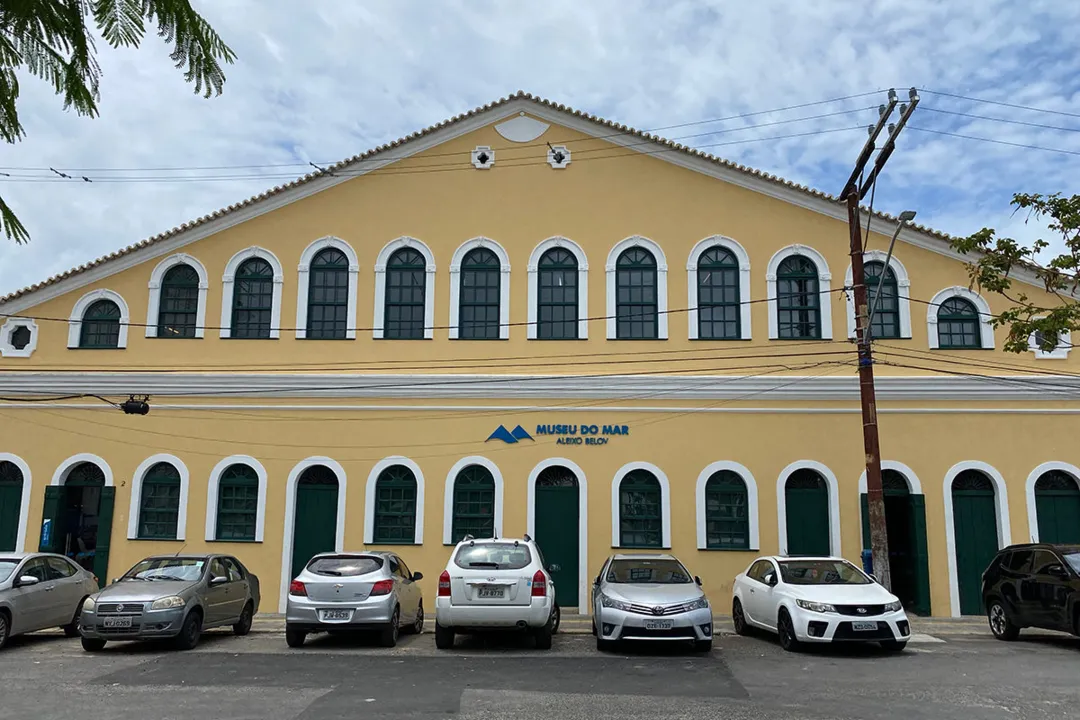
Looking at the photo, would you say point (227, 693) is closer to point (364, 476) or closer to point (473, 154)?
point (364, 476)

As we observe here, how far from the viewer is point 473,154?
20406mm

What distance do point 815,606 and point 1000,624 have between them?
4.16m

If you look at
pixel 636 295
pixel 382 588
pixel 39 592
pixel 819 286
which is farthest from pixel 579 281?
pixel 39 592

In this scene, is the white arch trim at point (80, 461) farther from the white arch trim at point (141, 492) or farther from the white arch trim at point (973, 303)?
the white arch trim at point (973, 303)

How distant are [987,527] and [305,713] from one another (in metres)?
15.2

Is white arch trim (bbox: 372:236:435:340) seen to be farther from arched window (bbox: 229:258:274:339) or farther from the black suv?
the black suv

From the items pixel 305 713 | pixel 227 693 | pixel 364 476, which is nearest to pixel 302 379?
pixel 364 476

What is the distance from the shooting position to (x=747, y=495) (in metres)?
18.7

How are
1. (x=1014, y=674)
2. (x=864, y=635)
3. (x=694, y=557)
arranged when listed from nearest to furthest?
(x=1014, y=674)
(x=864, y=635)
(x=694, y=557)

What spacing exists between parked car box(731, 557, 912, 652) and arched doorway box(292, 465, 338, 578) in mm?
8941

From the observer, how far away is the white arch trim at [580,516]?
1847 centimetres

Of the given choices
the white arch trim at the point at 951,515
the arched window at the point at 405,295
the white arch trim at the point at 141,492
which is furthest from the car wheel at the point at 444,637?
the white arch trim at the point at 951,515

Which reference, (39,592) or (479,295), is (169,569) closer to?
(39,592)

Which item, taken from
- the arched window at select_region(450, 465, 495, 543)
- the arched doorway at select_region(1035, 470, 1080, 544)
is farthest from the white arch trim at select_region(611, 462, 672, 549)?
the arched doorway at select_region(1035, 470, 1080, 544)
